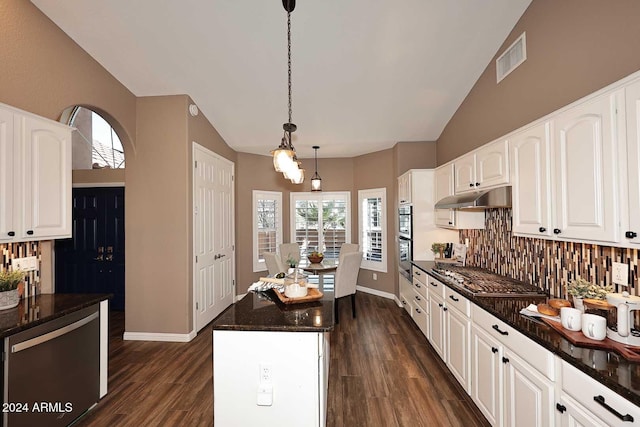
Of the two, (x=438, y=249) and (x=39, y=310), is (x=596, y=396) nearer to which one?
(x=438, y=249)

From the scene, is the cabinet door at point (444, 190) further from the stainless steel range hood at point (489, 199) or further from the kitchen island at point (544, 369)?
the kitchen island at point (544, 369)

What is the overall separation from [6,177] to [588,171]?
12.1 feet

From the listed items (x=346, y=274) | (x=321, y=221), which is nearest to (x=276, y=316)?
(x=346, y=274)

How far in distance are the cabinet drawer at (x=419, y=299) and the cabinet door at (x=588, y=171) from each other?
1.85 meters

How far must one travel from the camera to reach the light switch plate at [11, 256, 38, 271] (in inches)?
87.5

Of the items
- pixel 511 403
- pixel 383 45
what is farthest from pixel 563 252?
pixel 383 45

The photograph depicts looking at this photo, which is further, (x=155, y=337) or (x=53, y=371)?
(x=155, y=337)

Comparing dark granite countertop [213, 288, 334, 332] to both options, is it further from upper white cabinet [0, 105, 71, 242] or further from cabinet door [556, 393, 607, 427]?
upper white cabinet [0, 105, 71, 242]

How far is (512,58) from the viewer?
273 centimetres

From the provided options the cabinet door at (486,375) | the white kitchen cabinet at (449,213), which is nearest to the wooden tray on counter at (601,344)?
the cabinet door at (486,375)

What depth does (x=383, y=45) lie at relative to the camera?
2910 millimetres

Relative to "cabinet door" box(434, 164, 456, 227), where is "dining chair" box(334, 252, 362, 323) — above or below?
below

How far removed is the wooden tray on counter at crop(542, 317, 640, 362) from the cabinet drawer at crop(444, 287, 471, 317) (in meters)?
0.74

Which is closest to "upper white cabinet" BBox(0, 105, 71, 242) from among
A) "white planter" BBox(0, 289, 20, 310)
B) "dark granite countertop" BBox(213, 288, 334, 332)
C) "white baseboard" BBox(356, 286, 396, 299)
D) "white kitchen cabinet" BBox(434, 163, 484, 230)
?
"white planter" BBox(0, 289, 20, 310)
